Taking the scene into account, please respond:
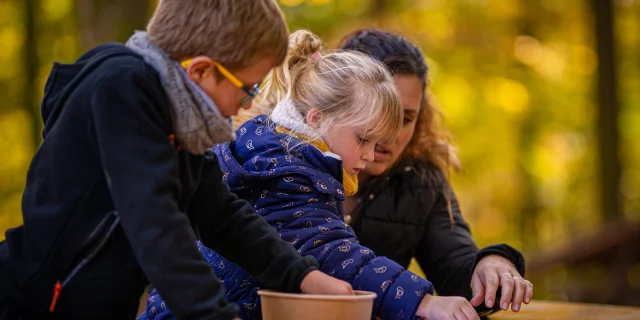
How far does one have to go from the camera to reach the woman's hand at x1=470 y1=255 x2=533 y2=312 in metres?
2.55

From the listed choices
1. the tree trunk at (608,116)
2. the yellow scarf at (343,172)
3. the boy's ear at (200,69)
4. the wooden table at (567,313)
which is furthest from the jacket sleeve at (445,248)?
the tree trunk at (608,116)

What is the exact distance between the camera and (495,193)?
15.0 metres

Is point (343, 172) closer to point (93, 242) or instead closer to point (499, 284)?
point (499, 284)

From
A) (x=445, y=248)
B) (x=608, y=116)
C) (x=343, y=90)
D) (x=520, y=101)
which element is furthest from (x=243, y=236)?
(x=520, y=101)

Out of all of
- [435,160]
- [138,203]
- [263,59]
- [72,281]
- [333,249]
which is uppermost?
[263,59]

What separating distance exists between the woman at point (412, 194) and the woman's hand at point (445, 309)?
2.91 ft

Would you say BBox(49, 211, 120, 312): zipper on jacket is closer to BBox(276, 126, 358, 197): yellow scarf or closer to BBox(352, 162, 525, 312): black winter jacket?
BBox(276, 126, 358, 197): yellow scarf

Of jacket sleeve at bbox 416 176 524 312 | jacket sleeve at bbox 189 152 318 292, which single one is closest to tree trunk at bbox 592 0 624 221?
jacket sleeve at bbox 416 176 524 312

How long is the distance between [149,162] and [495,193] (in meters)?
13.9

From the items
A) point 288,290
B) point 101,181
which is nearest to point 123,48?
point 101,181

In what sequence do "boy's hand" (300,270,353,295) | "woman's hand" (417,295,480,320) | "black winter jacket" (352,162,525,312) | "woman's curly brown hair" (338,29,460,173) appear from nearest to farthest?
"boy's hand" (300,270,353,295), "woman's hand" (417,295,480,320), "woman's curly brown hair" (338,29,460,173), "black winter jacket" (352,162,525,312)

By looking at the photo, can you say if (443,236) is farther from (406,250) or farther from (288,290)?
(288,290)

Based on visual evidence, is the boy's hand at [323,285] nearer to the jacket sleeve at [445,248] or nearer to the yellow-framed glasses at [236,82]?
the yellow-framed glasses at [236,82]

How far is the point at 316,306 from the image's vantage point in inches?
73.9
